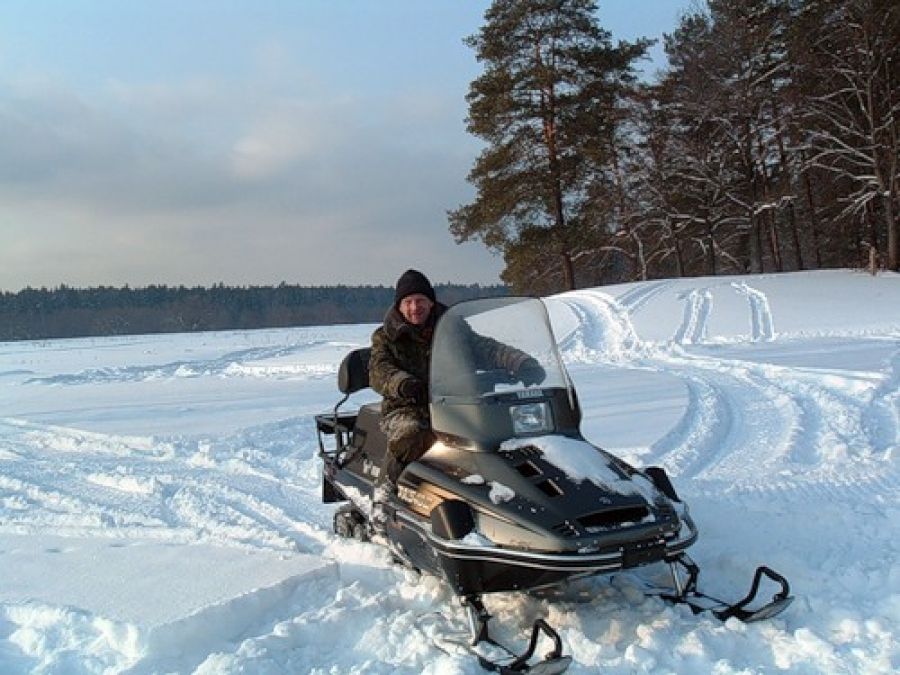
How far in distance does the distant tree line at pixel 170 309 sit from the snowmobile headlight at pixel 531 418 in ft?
210

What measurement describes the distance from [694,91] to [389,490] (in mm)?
23181

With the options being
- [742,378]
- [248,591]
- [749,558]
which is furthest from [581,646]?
[742,378]

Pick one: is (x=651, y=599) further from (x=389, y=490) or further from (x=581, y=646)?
(x=389, y=490)

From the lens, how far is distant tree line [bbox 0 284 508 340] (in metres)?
70.9

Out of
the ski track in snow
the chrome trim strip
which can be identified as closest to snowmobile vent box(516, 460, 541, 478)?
the chrome trim strip

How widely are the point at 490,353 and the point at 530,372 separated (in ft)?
0.77

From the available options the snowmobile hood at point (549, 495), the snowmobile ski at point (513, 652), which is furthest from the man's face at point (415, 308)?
the snowmobile ski at point (513, 652)

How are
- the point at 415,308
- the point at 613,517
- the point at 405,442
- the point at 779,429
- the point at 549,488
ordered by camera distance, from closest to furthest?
the point at 613,517
the point at 549,488
the point at 405,442
the point at 415,308
the point at 779,429

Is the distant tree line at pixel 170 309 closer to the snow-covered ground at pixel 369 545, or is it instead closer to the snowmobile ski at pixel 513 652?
the snow-covered ground at pixel 369 545

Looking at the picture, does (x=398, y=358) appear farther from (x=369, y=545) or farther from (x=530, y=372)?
(x=369, y=545)

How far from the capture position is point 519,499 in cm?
327

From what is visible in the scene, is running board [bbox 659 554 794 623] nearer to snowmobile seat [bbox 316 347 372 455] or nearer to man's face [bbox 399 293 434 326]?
man's face [bbox 399 293 434 326]

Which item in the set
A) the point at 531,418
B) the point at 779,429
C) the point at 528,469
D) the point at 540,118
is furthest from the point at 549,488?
the point at 540,118

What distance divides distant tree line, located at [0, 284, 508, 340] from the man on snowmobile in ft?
207
